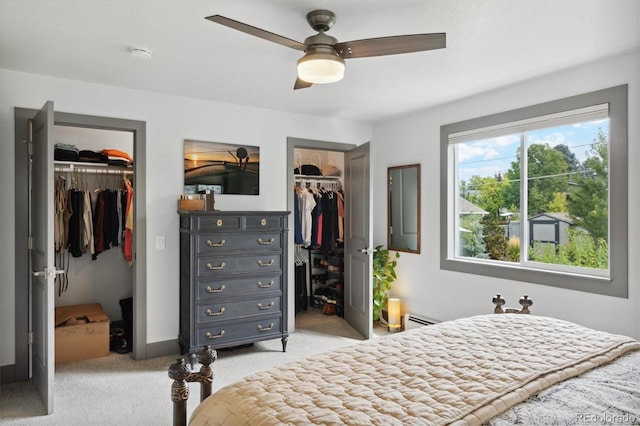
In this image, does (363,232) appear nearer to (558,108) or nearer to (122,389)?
(558,108)

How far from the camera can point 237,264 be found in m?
3.67

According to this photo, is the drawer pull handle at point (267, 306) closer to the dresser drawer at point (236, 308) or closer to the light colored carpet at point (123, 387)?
the dresser drawer at point (236, 308)

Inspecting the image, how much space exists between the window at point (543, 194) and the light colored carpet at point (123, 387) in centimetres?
167

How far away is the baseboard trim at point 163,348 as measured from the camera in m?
3.68

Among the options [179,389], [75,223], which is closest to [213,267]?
[75,223]

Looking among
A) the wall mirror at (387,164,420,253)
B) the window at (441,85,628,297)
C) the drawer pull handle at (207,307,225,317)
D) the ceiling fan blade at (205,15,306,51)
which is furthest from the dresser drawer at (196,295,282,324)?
the ceiling fan blade at (205,15,306,51)

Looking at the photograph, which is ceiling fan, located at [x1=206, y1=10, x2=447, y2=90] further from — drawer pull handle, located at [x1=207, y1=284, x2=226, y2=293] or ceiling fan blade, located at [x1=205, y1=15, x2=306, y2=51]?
drawer pull handle, located at [x1=207, y1=284, x2=226, y2=293]

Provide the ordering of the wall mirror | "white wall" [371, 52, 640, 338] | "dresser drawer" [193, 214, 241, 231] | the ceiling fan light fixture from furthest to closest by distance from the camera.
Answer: the wall mirror
"dresser drawer" [193, 214, 241, 231]
"white wall" [371, 52, 640, 338]
the ceiling fan light fixture

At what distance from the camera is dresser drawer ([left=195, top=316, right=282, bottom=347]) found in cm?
353

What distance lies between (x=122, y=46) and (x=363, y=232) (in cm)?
278

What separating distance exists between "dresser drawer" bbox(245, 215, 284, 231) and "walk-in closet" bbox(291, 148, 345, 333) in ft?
3.09

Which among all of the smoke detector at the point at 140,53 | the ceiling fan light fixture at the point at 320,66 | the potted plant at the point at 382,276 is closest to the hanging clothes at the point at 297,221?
the potted plant at the point at 382,276

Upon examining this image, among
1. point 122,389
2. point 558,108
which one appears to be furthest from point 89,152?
point 558,108

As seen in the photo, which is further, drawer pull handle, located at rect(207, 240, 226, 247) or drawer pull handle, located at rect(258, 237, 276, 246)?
drawer pull handle, located at rect(258, 237, 276, 246)
